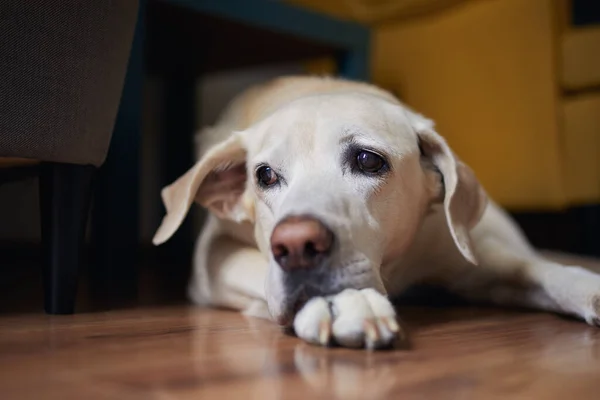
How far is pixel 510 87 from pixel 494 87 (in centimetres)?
9

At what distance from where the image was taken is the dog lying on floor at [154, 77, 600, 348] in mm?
1197

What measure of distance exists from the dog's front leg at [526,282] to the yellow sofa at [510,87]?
121 centimetres

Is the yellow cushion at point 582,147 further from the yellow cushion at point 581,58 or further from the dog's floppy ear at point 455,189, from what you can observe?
the dog's floppy ear at point 455,189

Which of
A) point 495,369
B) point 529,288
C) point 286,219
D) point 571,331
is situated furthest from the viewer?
point 529,288

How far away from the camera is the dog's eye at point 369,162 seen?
142 cm

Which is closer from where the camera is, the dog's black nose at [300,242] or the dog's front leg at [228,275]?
the dog's black nose at [300,242]

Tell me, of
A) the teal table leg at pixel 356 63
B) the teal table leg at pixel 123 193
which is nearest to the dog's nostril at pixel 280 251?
the teal table leg at pixel 123 193

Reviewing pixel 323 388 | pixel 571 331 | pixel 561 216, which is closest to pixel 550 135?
pixel 561 216

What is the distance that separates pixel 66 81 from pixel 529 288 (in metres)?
1.06

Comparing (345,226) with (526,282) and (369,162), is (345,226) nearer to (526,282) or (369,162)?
(369,162)

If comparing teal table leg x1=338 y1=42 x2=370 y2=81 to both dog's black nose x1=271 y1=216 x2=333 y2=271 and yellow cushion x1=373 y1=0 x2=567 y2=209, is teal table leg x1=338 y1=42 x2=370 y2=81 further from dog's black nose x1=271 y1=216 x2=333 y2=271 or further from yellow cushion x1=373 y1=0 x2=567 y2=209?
dog's black nose x1=271 y1=216 x2=333 y2=271

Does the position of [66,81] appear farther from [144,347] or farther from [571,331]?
[571,331]

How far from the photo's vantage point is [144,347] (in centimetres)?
123

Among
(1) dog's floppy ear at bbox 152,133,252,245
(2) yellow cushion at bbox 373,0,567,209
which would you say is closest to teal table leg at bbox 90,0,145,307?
(1) dog's floppy ear at bbox 152,133,252,245
